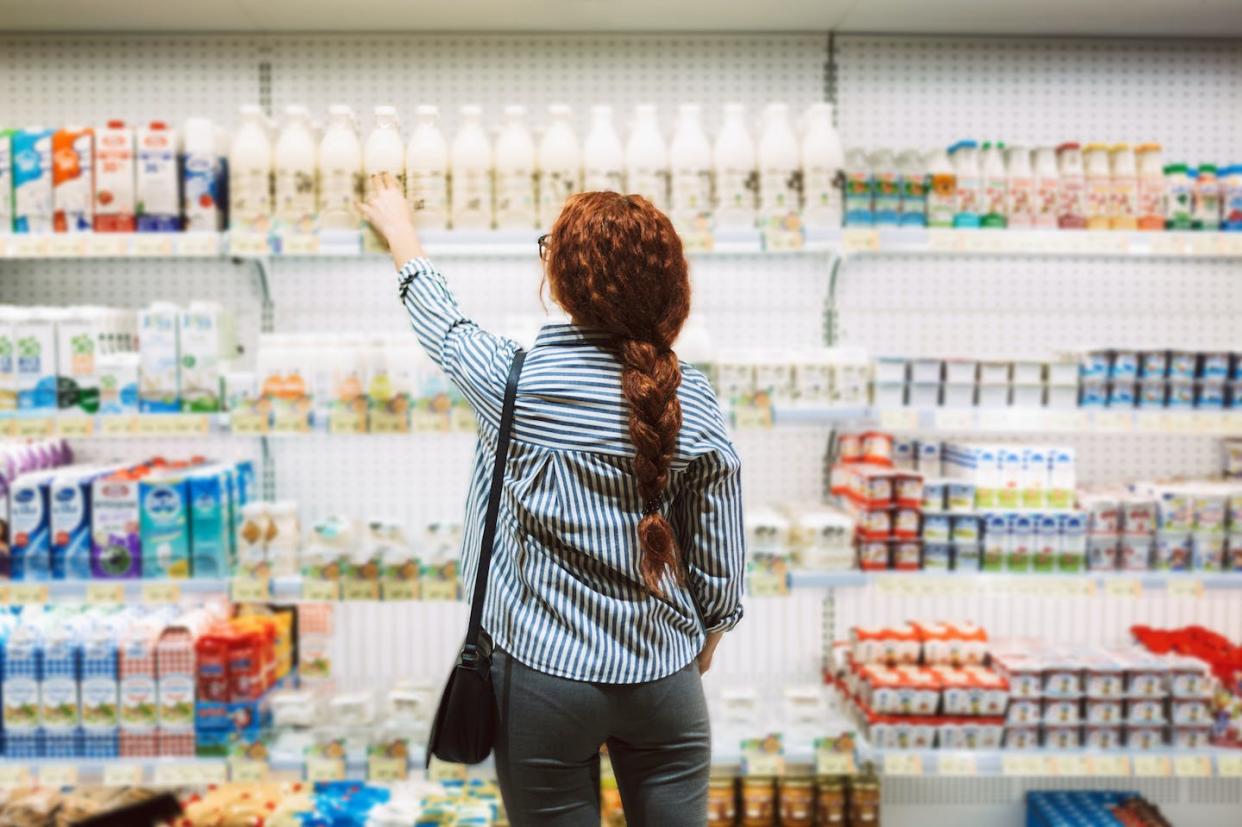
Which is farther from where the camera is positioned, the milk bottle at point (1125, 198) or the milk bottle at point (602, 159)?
the milk bottle at point (1125, 198)

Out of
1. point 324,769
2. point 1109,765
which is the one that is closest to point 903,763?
point 1109,765

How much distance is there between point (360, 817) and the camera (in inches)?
114

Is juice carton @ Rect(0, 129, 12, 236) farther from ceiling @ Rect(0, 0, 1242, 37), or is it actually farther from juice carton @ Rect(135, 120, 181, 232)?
ceiling @ Rect(0, 0, 1242, 37)

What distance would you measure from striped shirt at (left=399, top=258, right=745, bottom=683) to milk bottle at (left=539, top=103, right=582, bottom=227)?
1.01 metres

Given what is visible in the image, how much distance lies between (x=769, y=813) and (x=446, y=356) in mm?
1917

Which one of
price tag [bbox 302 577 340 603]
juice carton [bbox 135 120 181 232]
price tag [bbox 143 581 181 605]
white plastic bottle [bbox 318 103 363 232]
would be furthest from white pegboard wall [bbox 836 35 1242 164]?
price tag [bbox 143 581 181 605]

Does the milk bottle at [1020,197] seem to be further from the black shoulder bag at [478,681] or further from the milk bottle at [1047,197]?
the black shoulder bag at [478,681]

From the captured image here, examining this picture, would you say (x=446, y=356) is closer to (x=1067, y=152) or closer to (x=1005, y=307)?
(x=1067, y=152)

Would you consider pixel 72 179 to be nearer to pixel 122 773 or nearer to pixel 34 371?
pixel 34 371

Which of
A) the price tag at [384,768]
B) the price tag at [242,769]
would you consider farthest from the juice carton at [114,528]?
the price tag at [384,768]

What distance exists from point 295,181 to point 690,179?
40.8 inches

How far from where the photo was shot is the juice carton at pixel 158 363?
108 inches

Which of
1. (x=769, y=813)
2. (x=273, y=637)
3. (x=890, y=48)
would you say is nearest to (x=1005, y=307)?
(x=890, y=48)

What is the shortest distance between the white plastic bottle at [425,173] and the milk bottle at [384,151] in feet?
0.08
